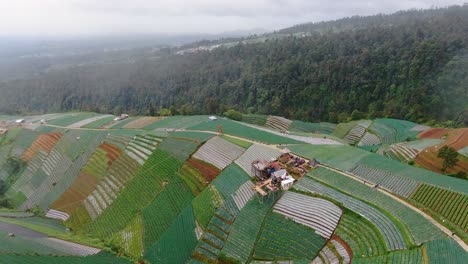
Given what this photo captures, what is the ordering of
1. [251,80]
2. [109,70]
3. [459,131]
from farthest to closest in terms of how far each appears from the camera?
[109,70]
[251,80]
[459,131]

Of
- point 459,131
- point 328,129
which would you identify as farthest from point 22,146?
point 459,131

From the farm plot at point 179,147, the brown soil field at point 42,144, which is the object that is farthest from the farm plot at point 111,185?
the brown soil field at point 42,144

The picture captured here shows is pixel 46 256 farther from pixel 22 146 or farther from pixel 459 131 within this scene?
pixel 459 131

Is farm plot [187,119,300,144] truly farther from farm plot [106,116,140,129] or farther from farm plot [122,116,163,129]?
farm plot [106,116,140,129]

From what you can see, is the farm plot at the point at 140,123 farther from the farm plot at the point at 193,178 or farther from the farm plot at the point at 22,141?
the farm plot at the point at 193,178

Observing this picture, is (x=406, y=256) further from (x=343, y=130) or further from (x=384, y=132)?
(x=343, y=130)

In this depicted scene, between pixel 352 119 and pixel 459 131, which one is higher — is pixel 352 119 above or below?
below
